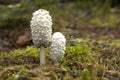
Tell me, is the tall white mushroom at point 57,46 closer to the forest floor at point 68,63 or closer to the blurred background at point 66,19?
the forest floor at point 68,63

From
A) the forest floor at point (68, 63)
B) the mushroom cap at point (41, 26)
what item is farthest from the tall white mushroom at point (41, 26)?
the forest floor at point (68, 63)

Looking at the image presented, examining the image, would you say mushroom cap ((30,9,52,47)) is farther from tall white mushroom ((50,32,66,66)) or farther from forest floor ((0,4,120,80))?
forest floor ((0,4,120,80))

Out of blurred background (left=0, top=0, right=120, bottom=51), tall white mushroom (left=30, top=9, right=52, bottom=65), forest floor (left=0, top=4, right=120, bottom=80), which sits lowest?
forest floor (left=0, top=4, right=120, bottom=80)

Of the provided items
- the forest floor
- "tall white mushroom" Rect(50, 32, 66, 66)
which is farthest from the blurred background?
"tall white mushroom" Rect(50, 32, 66, 66)

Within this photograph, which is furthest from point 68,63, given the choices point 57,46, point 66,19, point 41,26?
point 66,19

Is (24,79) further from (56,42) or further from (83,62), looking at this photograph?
(83,62)

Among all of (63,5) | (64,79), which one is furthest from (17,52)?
(63,5)

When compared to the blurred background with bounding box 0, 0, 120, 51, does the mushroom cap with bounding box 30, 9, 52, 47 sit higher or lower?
lower

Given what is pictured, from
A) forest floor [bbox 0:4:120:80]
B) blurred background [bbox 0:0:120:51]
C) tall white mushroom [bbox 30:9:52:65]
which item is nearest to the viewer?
forest floor [bbox 0:4:120:80]
